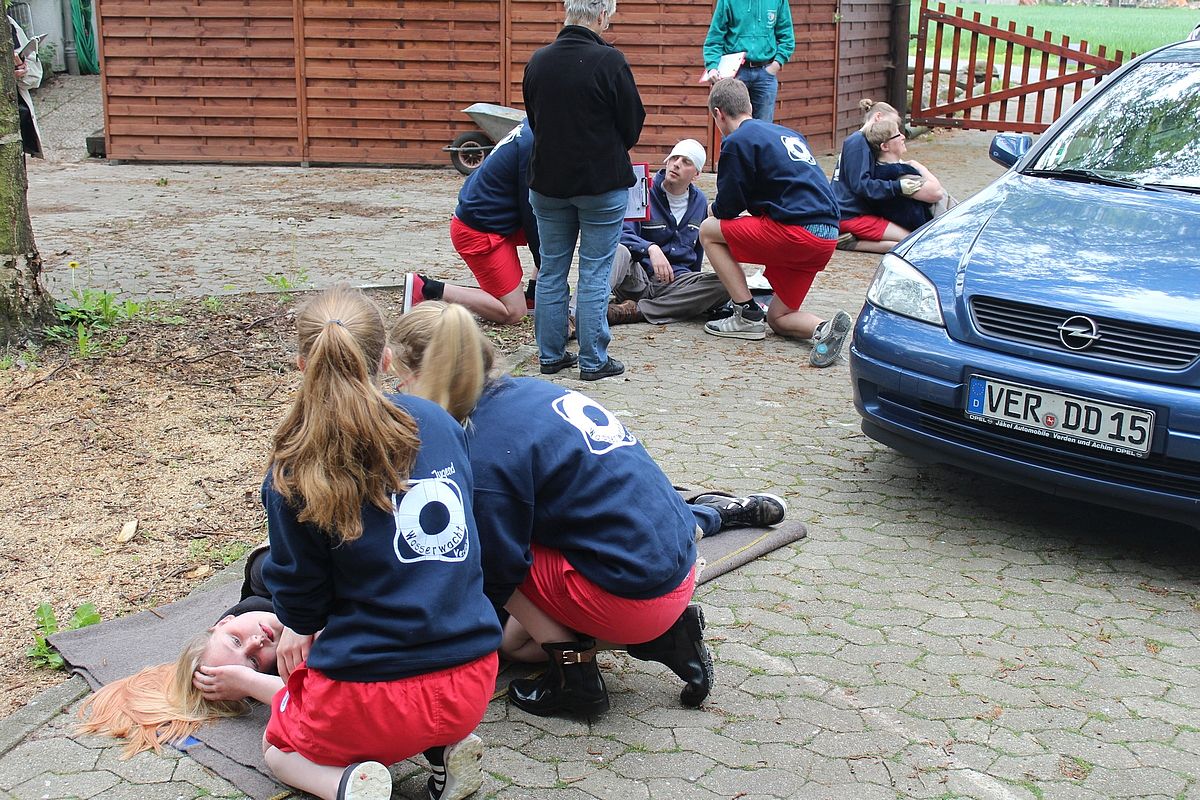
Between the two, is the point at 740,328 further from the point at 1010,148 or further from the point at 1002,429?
the point at 1002,429

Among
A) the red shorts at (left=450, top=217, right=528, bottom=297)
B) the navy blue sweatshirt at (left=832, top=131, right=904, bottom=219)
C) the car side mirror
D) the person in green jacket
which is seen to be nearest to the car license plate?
the car side mirror

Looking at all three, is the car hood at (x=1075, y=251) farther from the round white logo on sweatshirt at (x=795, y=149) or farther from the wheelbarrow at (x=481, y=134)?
the wheelbarrow at (x=481, y=134)

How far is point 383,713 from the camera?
2.72 metres

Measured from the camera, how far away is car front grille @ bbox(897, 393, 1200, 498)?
12.7 ft

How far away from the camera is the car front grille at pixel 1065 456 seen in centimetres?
386

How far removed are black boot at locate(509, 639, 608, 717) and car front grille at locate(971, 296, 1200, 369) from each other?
1952 millimetres

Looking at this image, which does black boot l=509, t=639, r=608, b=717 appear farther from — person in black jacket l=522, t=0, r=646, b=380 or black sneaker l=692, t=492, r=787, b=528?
person in black jacket l=522, t=0, r=646, b=380

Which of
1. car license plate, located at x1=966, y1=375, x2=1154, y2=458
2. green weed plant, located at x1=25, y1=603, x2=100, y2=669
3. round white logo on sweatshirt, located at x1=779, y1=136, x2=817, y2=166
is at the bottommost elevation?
green weed plant, located at x1=25, y1=603, x2=100, y2=669

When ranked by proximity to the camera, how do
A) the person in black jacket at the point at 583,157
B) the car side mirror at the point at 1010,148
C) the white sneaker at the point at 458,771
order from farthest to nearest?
the person in black jacket at the point at 583,157
the car side mirror at the point at 1010,148
the white sneaker at the point at 458,771

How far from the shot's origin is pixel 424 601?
8.82 feet

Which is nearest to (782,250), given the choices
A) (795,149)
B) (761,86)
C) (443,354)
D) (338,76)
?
(795,149)

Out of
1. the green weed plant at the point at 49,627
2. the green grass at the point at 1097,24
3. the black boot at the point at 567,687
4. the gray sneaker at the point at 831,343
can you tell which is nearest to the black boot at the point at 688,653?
the black boot at the point at 567,687

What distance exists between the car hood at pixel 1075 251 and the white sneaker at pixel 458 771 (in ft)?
8.06

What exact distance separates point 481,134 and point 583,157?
770 cm
